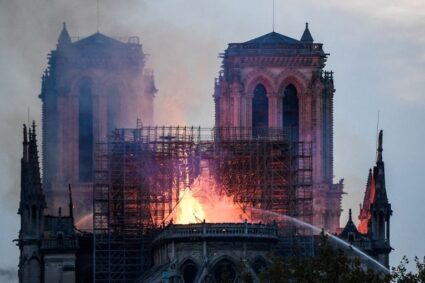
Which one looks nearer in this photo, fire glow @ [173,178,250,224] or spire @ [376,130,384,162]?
fire glow @ [173,178,250,224]

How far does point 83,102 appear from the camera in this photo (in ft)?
585

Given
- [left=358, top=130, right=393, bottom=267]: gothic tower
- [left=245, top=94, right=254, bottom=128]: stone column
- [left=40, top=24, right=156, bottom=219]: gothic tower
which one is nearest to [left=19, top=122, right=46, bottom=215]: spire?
[left=40, top=24, right=156, bottom=219]: gothic tower

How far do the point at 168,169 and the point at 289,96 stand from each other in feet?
42.3

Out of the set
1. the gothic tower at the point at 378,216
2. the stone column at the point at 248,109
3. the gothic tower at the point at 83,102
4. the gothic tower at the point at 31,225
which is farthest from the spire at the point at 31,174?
the gothic tower at the point at 378,216

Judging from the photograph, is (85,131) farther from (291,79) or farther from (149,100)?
(291,79)

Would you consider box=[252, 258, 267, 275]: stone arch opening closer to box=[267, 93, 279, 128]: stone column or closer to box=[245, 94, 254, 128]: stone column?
box=[245, 94, 254, 128]: stone column

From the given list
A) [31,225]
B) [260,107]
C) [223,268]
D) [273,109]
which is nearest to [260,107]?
[260,107]

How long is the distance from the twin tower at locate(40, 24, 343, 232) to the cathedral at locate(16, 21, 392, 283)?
0.06 meters

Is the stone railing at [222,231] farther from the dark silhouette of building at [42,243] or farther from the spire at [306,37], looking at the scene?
the spire at [306,37]

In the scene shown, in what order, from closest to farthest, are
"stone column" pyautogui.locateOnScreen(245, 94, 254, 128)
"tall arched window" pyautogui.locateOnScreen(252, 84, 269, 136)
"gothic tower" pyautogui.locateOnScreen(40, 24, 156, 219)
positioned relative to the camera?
"stone column" pyautogui.locateOnScreen(245, 94, 254, 128)
"tall arched window" pyautogui.locateOnScreen(252, 84, 269, 136)
"gothic tower" pyautogui.locateOnScreen(40, 24, 156, 219)

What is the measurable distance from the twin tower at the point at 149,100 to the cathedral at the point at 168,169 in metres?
0.06

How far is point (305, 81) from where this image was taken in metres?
175

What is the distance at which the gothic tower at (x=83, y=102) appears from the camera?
17725 cm

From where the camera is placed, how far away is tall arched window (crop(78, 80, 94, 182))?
178 m
